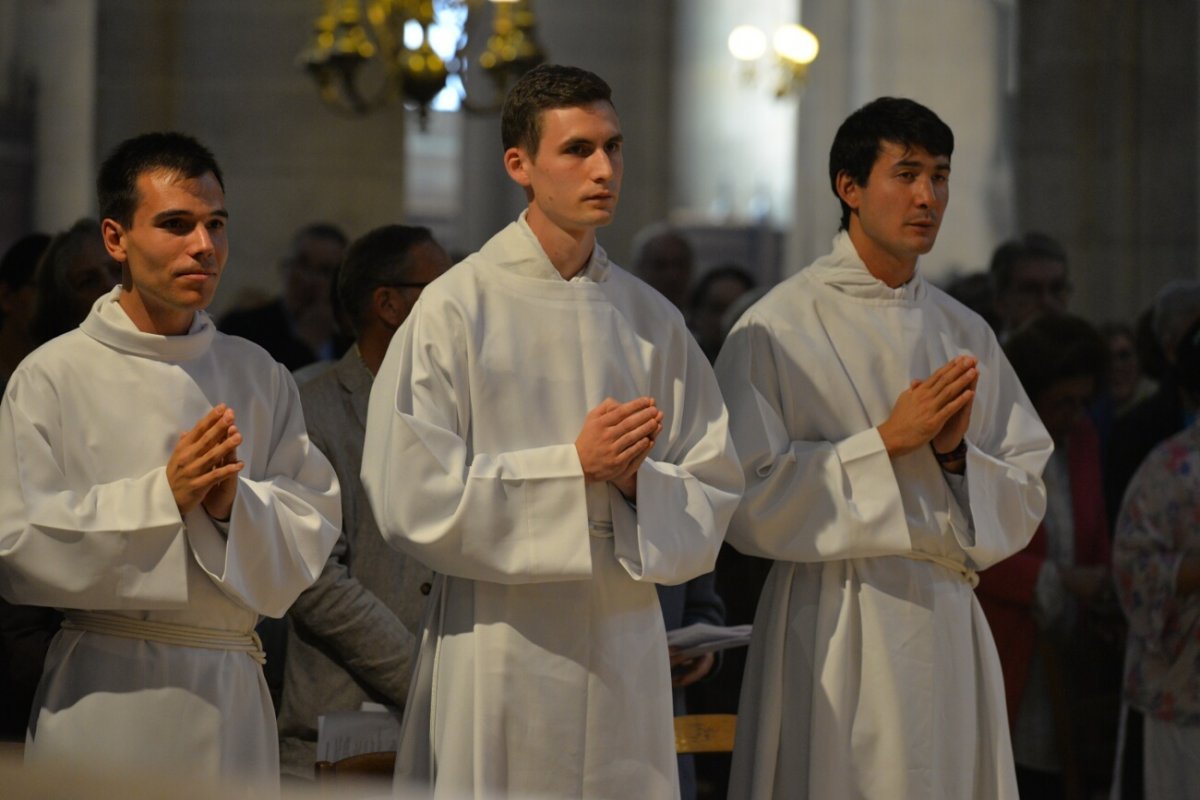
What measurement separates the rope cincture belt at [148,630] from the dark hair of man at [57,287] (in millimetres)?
1488

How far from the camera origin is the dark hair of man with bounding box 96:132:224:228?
13.6 feet

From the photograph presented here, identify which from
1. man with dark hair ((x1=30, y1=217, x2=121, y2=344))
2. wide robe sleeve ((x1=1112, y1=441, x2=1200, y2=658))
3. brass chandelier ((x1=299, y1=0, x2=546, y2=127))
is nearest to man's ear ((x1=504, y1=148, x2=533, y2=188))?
man with dark hair ((x1=30, y1=217, x2=121, y2=344))

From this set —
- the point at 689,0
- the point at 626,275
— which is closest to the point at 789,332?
the point at 626,275

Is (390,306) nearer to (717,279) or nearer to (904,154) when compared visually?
(904,154)

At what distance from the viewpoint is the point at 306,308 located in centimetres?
914

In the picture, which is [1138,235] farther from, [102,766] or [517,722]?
[102,766]

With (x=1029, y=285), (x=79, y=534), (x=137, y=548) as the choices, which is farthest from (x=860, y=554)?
(x=1029, y=285)

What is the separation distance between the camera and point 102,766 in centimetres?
174

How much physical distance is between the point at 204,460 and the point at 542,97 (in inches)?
44.7

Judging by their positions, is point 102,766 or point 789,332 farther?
point 789,332

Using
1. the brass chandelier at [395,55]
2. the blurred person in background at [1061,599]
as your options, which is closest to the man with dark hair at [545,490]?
the blurred person in background at [1061,599]

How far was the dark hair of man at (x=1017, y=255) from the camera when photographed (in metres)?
8.56

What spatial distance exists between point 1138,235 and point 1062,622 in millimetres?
5669

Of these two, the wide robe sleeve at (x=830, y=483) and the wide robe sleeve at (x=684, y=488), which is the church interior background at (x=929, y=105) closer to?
the wide robe sleeve at (x=830, y=483)
